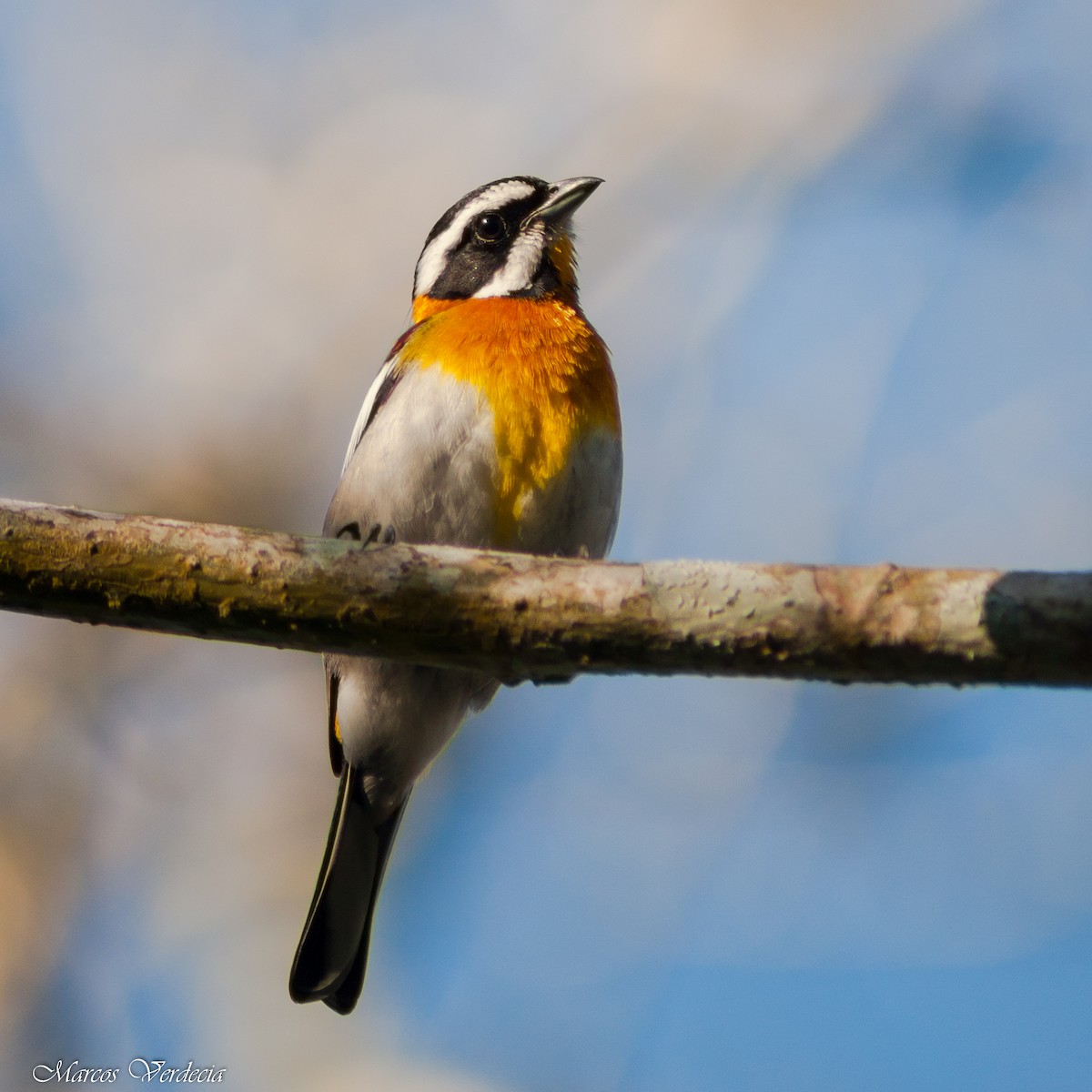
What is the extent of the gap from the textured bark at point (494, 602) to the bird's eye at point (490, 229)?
3.13 meters

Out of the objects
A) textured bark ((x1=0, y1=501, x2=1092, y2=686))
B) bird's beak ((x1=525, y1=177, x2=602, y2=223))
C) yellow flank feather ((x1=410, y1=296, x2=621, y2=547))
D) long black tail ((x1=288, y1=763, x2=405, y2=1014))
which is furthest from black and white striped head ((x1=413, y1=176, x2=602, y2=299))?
textured bark ((x1=0, y1=501, x2=1092, y2=686))

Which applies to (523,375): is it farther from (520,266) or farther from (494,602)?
(494,602)

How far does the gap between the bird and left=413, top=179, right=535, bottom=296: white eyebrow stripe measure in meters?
0.44

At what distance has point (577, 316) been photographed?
542 cm

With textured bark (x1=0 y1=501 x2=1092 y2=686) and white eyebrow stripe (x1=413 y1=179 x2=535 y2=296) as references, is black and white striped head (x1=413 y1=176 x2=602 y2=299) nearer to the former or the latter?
white eyebrow stripe (x1=413 y1=179 x2=535 y2=296)

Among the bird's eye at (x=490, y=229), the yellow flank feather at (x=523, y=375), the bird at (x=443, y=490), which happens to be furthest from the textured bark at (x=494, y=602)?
the bird's eye at (x=490, y=229)

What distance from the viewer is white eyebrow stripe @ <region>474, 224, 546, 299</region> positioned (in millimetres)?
5656

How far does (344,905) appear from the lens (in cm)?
511

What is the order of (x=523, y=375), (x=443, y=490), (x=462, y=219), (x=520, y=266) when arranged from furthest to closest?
(x=462, y=219)
(x=520, y=266)
(x=523, y=375)
(x=443, y=490)

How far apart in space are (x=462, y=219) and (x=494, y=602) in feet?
11.5

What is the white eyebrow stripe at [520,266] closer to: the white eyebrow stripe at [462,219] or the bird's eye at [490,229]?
the bird's eye at [490,229]

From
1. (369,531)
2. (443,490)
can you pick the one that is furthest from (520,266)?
(369,531)

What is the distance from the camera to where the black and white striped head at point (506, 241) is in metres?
5.77

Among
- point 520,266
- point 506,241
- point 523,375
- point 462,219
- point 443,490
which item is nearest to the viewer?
point 443,490
